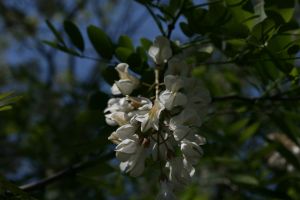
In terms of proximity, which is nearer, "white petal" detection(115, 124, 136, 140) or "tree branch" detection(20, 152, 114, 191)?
"white petal" detection(115, 124, 136, 140)

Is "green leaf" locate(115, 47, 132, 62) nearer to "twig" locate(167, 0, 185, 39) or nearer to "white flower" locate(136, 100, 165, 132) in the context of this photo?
"twig" locate(167, 0, 185, 39)

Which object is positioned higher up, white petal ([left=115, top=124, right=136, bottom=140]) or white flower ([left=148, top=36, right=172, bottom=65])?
white flower ([left=148, top=36, right=172, bottom=65])

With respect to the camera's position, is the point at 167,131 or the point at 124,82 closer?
the point at 167,131

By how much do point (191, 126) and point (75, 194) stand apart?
128cm

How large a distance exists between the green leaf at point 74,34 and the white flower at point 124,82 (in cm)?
16

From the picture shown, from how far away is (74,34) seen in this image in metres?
0.95

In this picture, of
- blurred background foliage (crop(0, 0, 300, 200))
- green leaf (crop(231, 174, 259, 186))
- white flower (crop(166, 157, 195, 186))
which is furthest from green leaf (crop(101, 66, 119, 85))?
green leaf (crop(231, 174, 259, 186))

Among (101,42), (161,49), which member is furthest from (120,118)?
(101,42)

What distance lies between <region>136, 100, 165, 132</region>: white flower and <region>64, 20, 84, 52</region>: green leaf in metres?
0.31

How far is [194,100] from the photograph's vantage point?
71 cm

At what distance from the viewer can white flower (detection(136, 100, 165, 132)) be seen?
25.5 inches

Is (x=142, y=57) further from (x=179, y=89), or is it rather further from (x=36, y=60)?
(x=36, y=60)

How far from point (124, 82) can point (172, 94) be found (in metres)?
0.13

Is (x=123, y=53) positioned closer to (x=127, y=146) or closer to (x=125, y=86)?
(x=125, y=86)
